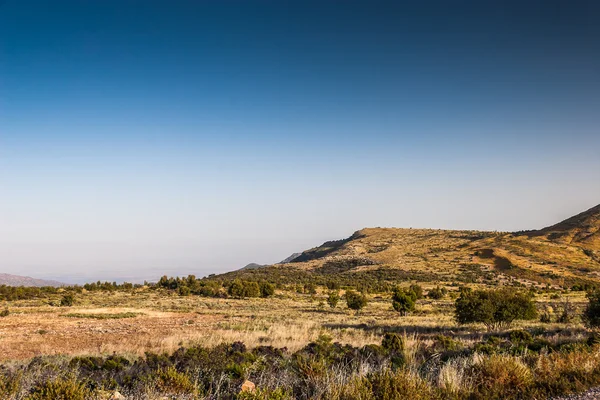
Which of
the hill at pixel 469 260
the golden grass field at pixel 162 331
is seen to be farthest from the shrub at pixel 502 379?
the hill at pixel 469 260

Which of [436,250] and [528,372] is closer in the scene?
[528,372]

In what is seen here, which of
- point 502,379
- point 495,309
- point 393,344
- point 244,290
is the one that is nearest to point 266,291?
point 244,290

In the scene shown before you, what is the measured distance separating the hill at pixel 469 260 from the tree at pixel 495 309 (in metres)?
50.5

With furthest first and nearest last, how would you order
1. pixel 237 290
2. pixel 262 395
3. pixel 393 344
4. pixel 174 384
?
pixel 237 290 < pixel 393 344 < pixel 174 384 < pixel 262 395

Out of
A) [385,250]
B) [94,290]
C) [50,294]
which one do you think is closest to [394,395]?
[50,294]

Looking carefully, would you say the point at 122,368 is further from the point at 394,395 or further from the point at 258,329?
the point at 258,329

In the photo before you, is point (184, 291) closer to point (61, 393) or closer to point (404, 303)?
point (404, 303)

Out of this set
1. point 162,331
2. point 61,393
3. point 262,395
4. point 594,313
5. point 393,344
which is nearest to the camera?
point 61,393

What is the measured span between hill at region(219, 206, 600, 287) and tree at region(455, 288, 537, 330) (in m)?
50.5

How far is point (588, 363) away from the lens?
851cm

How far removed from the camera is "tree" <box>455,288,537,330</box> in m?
22.5

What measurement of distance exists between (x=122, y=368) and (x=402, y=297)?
25.3 metres

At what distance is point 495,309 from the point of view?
22938mm

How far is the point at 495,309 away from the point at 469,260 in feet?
275
